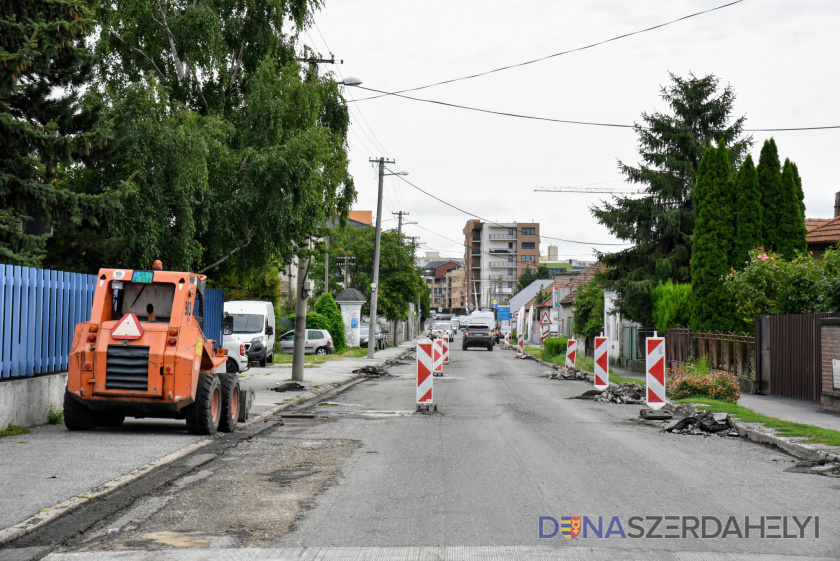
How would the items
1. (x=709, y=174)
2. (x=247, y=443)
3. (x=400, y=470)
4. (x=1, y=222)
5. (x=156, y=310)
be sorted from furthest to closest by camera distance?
(x=709, y=174) → (x=1, y=222) → (x=156, y=310) → (x=247, y=443) → (x=400, y=470)

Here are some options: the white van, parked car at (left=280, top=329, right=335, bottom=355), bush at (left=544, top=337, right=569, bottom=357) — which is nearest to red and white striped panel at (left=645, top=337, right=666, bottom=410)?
the white van

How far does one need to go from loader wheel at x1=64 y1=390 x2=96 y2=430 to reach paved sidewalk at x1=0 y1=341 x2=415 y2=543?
0.54 ft

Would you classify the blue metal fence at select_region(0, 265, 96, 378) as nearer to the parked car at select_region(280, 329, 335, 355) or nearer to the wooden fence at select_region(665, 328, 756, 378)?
the wooden fence at select_region(665, 328, 756, 378)

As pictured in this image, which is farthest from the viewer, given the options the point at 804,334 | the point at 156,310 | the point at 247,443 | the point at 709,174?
the point at 709,174

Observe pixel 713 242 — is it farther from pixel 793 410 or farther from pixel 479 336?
pixel 479 336

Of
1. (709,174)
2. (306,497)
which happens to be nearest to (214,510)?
(306,497)

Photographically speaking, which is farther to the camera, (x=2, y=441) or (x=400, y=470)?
(x=2, y=441)

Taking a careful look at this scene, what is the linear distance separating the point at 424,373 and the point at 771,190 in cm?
1477

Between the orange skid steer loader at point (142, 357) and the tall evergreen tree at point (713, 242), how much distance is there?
1756cm

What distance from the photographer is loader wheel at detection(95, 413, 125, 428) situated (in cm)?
1230

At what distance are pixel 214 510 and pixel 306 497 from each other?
910 mm

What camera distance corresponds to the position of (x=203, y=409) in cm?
1184

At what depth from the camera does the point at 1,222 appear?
46.9ft

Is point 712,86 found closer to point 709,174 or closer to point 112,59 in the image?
point 709,174
